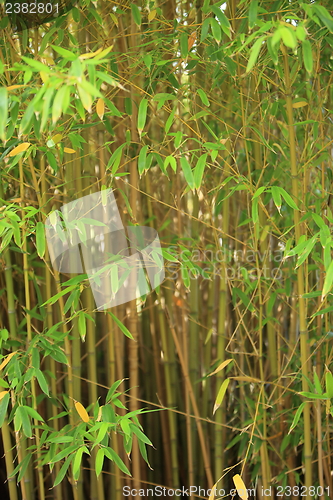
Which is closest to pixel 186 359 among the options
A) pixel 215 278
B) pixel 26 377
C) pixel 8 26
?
pixel 215 278

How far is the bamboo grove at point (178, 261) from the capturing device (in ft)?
3.71

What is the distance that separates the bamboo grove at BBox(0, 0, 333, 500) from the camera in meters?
1.13

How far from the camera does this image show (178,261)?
1.21m

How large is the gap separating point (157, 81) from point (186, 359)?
81cm

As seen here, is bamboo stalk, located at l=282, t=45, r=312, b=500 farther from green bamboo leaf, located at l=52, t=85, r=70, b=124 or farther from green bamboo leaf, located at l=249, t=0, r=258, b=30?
green bamboo leaf, located at l=52, t=85, r=70, b=124

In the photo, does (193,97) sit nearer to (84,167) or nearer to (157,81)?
(157,81)

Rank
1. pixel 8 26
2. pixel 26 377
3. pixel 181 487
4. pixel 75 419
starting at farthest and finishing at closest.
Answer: pixel 181 487 → pixel 75 419 → pixel 8 26 → pixel 26 377

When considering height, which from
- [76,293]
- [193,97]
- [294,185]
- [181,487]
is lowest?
[181,487]

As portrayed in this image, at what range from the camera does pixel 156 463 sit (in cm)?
163

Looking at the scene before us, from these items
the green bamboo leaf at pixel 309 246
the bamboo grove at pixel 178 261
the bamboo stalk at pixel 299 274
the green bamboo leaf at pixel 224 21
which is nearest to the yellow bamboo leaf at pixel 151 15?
the bamboo grove at pixel 178 261

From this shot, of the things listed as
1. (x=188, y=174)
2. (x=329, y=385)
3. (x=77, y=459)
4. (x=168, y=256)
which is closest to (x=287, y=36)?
(x=188, y=174)

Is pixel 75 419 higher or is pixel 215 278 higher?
pixel 215 278

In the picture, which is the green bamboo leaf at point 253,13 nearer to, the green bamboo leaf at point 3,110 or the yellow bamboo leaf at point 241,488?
the green bamboo leaf at point 3,110

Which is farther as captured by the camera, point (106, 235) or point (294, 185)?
point (106, 235)
